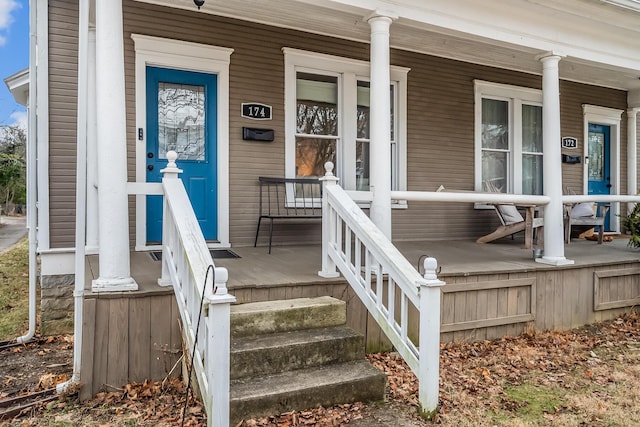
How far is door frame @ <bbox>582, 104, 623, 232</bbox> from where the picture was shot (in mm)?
7738

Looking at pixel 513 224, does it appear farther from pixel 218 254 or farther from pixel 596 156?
pixel 218 254

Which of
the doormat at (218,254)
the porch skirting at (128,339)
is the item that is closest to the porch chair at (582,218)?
the doormat at (218,254)

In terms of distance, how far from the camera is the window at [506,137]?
6.77 meters

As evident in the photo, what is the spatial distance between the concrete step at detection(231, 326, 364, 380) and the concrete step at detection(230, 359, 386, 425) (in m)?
0.04

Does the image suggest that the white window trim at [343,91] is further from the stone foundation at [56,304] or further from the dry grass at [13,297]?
the dry grass at [13,297]

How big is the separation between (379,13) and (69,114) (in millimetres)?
3028

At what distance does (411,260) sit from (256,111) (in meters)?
2.35

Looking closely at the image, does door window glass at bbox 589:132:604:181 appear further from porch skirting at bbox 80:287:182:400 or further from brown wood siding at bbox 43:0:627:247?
porch skirting at bbox 80:287:182:400

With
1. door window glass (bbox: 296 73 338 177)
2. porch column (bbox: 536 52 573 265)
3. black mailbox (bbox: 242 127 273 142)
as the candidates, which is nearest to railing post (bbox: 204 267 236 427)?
black mailbox (bbox: 242 127 273 142)

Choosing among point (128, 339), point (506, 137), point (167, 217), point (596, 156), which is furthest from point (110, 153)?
point (596, 156)

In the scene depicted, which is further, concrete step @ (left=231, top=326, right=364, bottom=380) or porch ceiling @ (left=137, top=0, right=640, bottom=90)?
porch ceiling @ (left=137, top=0, right=640, bottom=90)

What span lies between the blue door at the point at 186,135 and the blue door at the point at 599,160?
6.46 m

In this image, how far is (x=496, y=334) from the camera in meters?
4.36

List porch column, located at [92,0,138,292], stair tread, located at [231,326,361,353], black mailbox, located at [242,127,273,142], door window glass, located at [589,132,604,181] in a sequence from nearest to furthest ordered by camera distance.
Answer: stair tread, located at [231,326,361,353]
porch column, located at [92,0,138,292]
black mailbox, located at [242,127,273,142]
door window glass, located at [589,132,604,181]
